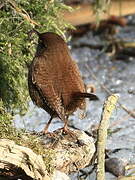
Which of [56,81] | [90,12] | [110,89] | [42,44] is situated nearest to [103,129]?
[56,81]

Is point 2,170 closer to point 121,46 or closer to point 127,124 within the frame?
point 127,124

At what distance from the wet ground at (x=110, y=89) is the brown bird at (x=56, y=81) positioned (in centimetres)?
62

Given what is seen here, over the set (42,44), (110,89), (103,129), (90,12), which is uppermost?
(90,12)

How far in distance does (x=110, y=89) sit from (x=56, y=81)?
2335mm

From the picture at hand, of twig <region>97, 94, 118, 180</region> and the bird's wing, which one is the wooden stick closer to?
the bird's wing

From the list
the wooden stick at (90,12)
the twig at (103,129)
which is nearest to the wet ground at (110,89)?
the wooden stick at (90,12)

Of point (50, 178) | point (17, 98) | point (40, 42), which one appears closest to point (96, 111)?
point (17, 98)

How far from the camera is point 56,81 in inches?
122

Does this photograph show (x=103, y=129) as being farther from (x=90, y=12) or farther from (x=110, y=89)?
(x=90, y=12)

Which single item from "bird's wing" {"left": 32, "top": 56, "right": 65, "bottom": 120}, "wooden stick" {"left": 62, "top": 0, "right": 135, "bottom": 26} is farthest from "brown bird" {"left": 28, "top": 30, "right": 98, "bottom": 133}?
"wooden stick" {"left": 62, "top": 0, "right": 135, "bottom": 26}

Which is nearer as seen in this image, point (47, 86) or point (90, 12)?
point (47, 86)

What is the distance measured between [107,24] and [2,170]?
4.18 meters

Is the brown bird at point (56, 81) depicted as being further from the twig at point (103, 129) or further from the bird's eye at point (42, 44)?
the twig at point (103, 129)

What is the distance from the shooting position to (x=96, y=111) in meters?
4.94
